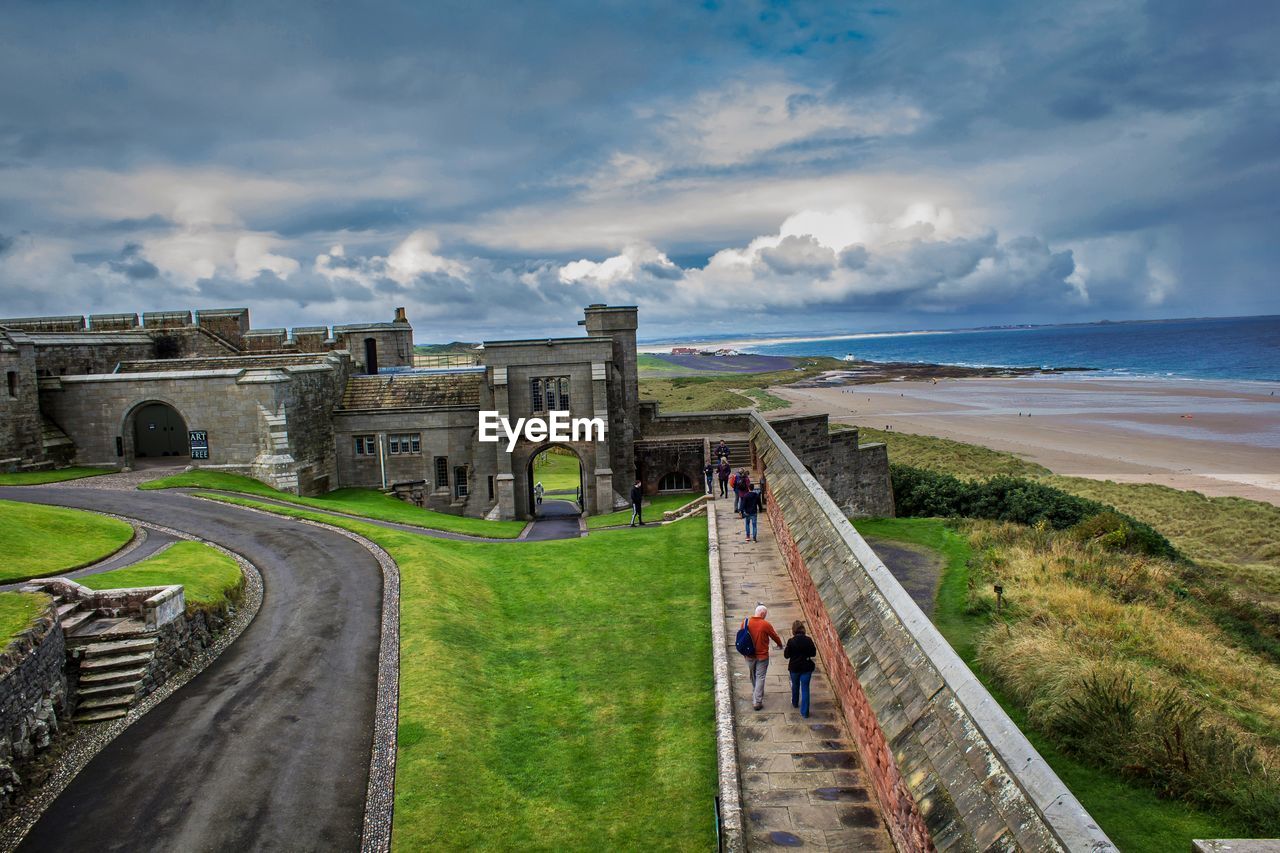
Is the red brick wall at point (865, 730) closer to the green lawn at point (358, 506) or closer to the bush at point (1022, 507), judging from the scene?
the green lawn at point (358, 506)

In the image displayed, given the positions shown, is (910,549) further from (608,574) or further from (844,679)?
(844,679)

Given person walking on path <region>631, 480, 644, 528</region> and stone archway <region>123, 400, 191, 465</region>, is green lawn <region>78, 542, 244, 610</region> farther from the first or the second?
stone archway <region>123, 400, 191, 465</region>

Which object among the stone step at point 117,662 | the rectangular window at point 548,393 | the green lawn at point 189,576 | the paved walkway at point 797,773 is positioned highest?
the rectangular window at point 548,393

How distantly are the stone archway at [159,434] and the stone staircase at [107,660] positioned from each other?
25.9m

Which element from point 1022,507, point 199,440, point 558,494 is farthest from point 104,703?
point 558,494

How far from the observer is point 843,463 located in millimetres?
34438

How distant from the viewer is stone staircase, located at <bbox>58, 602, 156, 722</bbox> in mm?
12602

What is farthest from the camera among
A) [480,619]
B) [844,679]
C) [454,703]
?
[480,619]

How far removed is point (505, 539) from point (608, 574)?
8328mm

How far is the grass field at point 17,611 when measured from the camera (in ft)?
37.9

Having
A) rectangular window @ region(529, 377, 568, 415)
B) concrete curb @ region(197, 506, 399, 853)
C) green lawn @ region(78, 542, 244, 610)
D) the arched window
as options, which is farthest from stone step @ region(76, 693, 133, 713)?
the arched window

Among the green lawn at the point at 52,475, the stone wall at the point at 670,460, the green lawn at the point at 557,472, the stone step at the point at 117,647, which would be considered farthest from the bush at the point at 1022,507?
the green lawn at the point at 52,475

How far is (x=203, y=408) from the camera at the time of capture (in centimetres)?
3244

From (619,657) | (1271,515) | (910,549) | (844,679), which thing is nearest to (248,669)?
(619,657)
